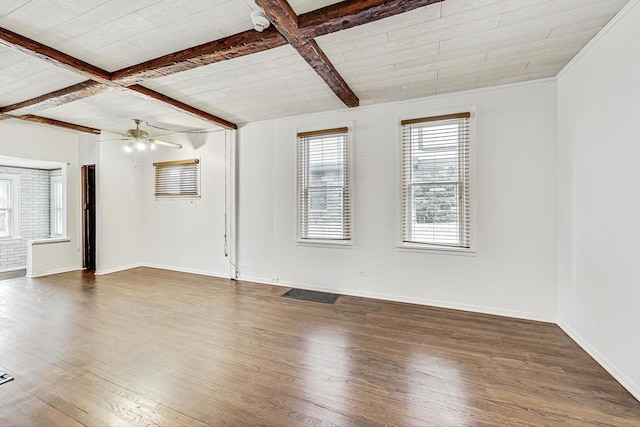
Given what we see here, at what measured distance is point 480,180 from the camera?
10.8ft

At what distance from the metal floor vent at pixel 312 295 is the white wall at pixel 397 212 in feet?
0.52

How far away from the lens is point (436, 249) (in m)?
3.48

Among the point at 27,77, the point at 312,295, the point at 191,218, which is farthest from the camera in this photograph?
the point at 191,218

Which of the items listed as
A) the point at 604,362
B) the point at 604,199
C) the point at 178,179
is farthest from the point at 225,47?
the point at 604,362

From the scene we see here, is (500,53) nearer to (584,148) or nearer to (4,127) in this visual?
(584,148)

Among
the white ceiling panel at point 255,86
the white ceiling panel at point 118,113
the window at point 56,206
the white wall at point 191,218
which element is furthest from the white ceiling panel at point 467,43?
the window at point 56,206

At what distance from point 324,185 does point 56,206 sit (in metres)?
6.44

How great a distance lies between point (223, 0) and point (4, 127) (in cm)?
525

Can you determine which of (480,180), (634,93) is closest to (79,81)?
(480,180)

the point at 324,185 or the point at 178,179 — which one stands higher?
the point at 178,179

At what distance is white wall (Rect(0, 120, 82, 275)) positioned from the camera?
4598 millimetres

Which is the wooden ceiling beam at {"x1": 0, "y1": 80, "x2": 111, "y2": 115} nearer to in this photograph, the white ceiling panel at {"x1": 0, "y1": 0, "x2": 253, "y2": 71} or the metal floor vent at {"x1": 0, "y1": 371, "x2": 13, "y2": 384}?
the white ceiling panel at {"x1": 0, "y1": 0, "x2": 253, "y2": 71}

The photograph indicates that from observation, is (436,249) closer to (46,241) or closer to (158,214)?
(158,214)

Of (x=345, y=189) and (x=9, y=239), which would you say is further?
(x=9, y=239)
